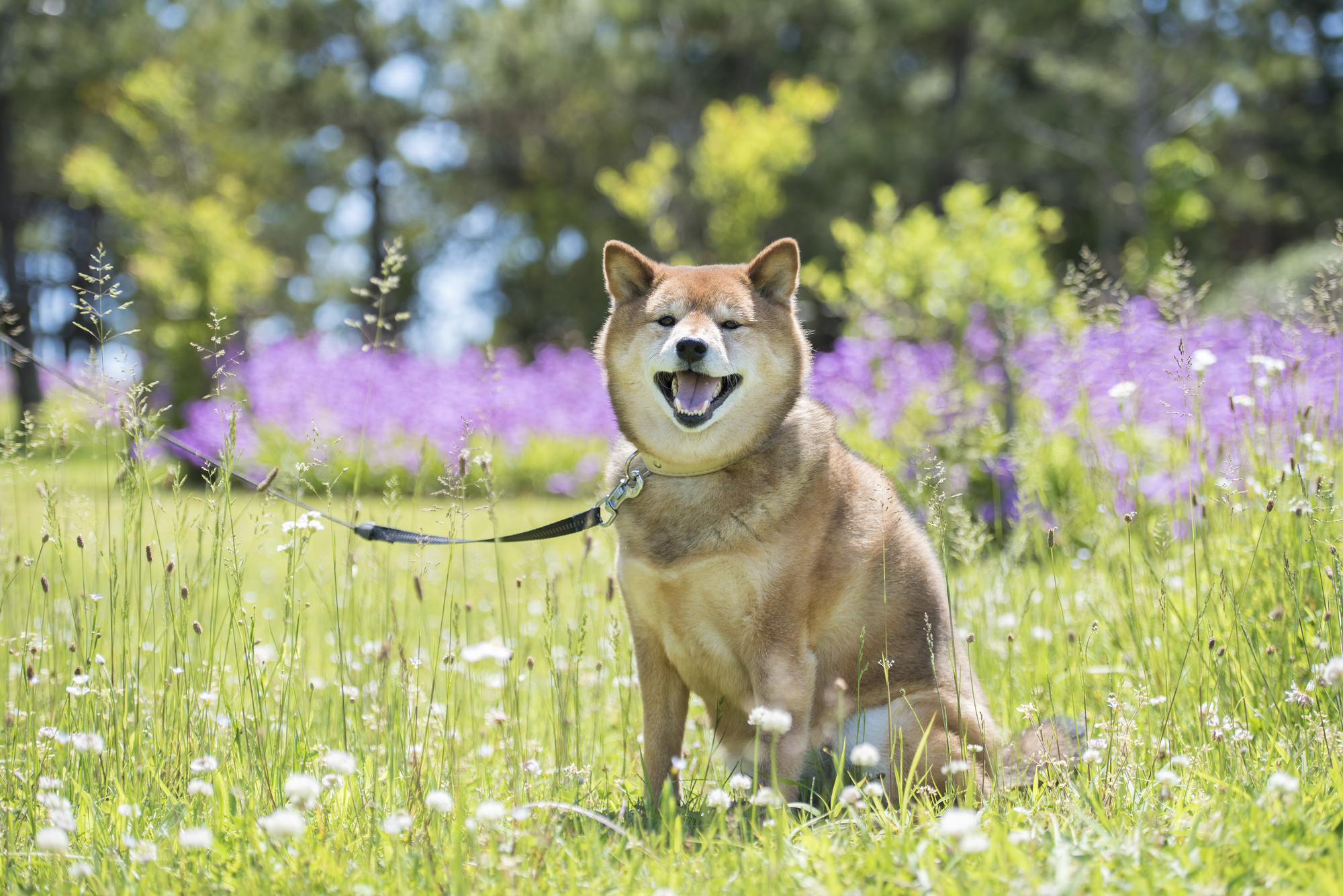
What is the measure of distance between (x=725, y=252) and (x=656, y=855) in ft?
32.8

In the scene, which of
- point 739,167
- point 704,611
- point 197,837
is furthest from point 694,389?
point 739,167

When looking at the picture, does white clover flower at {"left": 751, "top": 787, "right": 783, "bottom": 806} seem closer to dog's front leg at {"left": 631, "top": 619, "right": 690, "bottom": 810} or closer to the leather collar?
dog's front leg at {"left": 631, "top": 619, "right": 690, "bottom": 810}

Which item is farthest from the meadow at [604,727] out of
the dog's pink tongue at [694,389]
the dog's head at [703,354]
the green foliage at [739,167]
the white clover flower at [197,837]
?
the green foliage at [739,167]

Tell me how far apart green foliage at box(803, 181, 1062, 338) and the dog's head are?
3433 mm

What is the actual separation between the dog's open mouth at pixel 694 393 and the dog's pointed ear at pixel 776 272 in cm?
37

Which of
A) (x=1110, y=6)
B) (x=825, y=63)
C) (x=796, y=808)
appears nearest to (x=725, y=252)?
(x=796, y=808)

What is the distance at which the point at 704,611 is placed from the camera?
2498 millimetres

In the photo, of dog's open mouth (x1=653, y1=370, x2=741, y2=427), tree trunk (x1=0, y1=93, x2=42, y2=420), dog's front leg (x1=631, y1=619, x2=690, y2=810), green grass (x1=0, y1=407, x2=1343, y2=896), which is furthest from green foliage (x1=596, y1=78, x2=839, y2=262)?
tree trunk (x1=0, y1=93, x2=42, y2=420)

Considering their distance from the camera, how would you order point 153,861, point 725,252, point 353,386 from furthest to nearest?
point 725,252
point 353,386
point 153,861

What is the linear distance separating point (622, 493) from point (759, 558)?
498 millimetres

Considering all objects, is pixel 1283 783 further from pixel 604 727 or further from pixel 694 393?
pixel 604 727

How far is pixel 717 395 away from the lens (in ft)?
8.71

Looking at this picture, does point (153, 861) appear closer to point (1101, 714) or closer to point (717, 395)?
point (717, 395)

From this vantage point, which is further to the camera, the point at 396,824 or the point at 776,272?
the point at 776,272
